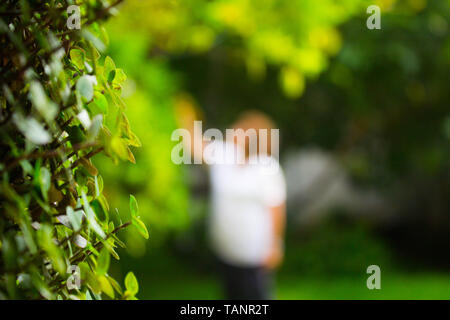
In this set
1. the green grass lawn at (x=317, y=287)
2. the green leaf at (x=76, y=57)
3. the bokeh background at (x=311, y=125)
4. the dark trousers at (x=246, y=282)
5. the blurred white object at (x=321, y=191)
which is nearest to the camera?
the green leaf at (x=76, y=57)

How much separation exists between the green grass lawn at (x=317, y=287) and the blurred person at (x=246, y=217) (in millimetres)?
2968

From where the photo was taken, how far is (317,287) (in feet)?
29.8

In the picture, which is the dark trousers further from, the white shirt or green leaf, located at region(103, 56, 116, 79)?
green leaf, located at region(103, 56, 116, 79)


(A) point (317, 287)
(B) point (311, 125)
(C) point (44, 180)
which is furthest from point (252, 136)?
(B) point (311, 125)

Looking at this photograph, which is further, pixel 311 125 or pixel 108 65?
pixel 311 125

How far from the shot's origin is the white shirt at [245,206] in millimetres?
5070

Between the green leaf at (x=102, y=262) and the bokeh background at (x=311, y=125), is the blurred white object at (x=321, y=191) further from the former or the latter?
A: the green leaf at (x=102, y=262)

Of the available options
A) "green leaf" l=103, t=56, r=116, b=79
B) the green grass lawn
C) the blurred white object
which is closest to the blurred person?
the green grass lawn

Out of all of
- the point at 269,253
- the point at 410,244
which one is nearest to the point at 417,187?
the point at 410,244

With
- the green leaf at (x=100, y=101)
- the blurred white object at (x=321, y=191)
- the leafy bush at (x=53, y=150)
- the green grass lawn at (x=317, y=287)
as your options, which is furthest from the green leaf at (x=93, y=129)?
the blurred white object at (x=321, y=191)

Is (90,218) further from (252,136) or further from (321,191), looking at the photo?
(321,191)

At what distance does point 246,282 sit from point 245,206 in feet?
2.01
